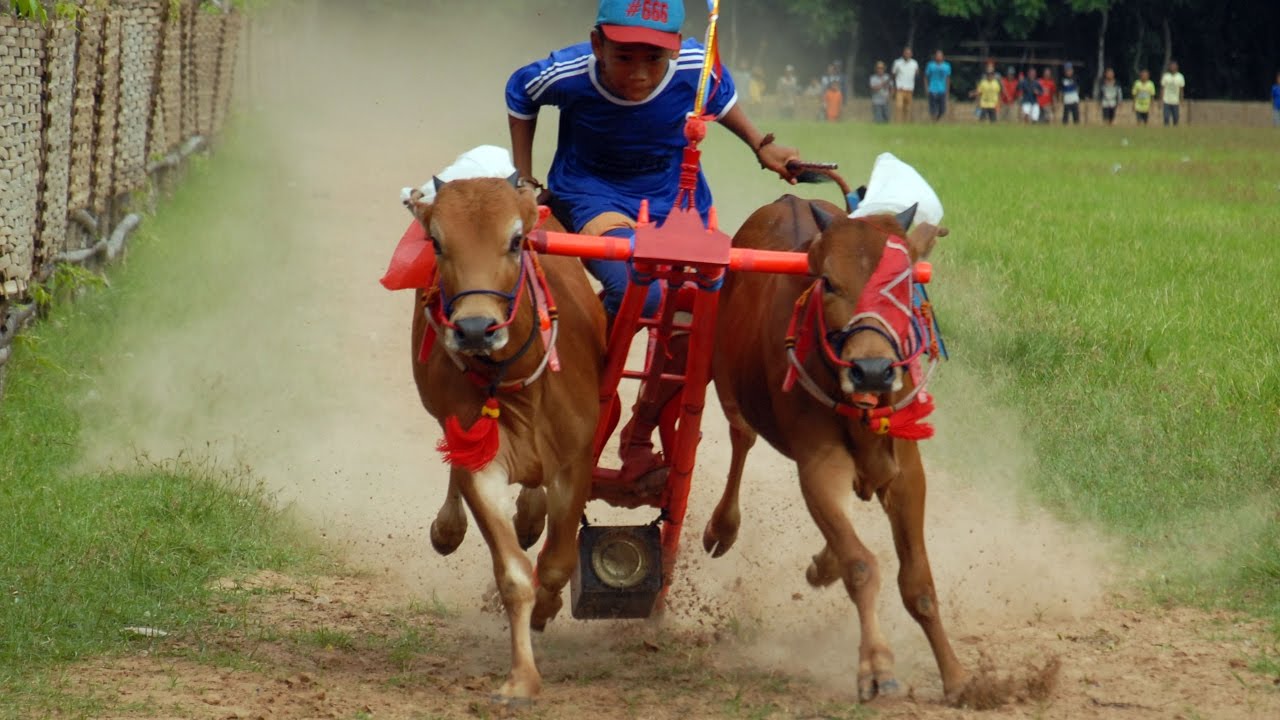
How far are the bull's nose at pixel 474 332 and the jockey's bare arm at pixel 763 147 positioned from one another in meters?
1.67

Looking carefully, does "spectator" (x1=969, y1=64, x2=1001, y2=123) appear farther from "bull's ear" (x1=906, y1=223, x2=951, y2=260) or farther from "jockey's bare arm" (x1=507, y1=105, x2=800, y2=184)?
"bull's ear" (x1=906, y1=223, x2=951, y2=260)

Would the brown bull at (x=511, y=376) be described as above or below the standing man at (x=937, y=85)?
above

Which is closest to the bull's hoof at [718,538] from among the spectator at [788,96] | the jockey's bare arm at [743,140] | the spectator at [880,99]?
the jockey's bare arm at [743,140]

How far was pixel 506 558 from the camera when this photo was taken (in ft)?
19.5

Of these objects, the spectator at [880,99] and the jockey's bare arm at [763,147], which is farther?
the spectator at [880,99]

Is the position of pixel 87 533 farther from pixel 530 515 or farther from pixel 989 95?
pixel 989 95

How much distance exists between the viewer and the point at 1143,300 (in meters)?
12.8

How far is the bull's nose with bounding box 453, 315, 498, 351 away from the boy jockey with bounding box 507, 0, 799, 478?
55.4 inches

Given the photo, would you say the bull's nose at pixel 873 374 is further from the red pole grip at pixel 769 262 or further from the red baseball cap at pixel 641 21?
the red baseball cap at pixel 641 21

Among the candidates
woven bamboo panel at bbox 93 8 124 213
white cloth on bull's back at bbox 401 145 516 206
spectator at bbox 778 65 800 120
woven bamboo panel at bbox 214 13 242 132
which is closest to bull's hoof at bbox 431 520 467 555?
white cloth on bull's back at bbox 401 145 516 206

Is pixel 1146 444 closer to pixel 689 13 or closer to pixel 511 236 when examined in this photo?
pixel 511 236

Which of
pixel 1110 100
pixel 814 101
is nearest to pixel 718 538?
pixel 1110 100

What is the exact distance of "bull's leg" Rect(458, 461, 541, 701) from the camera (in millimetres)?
5801

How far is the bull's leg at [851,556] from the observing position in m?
5.50
